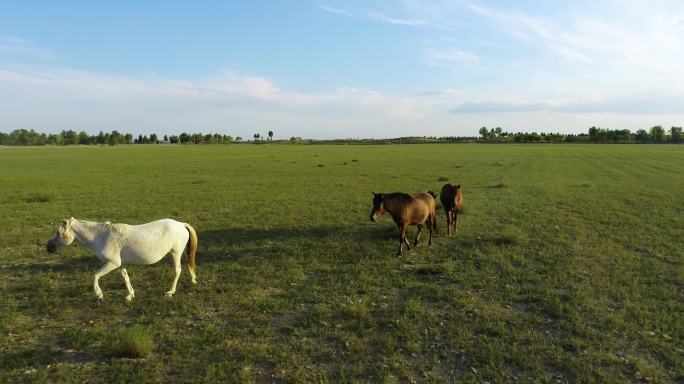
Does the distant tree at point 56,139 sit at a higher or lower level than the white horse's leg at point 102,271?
higher

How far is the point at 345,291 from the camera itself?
7961 mm

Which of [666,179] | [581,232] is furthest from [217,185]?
[666,179]

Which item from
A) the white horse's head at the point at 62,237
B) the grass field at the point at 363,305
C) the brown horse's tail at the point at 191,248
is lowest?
the grass field at the point at 363,305

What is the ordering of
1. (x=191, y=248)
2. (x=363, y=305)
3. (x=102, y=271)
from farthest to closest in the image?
(x=191, y=248)
(x=363, y=305)
(x=102, y=271)

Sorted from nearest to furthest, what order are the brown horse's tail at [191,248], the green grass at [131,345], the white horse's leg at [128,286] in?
1. the green grass at [131,345]
2. the white horse's leg at [128,286]
3. the brown horse's tail at [191,248]

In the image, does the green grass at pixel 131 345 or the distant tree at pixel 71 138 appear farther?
the distant tree at pixel 71 138

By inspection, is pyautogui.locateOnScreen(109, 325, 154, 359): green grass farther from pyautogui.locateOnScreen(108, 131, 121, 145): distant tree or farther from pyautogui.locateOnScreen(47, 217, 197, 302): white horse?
pyautogui.locateOnScreen(108, 131, 121, 145): distant tree

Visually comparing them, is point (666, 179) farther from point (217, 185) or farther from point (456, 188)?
point (217, 185)

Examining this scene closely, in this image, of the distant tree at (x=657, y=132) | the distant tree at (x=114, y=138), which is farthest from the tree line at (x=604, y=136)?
the distant tree at (x=114, y=138)

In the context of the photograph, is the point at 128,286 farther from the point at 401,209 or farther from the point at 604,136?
the point at 604,136

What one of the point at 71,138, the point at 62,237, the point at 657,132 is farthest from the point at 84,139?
the point at 657,132

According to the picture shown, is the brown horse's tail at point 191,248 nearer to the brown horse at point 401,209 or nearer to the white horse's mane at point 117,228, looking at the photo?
the white horse's mane at point 117,228

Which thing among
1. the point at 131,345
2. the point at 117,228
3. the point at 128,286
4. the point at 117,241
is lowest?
the point at 131,345

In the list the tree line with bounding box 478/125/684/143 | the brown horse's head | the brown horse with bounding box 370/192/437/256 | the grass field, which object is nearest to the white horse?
the grass field
